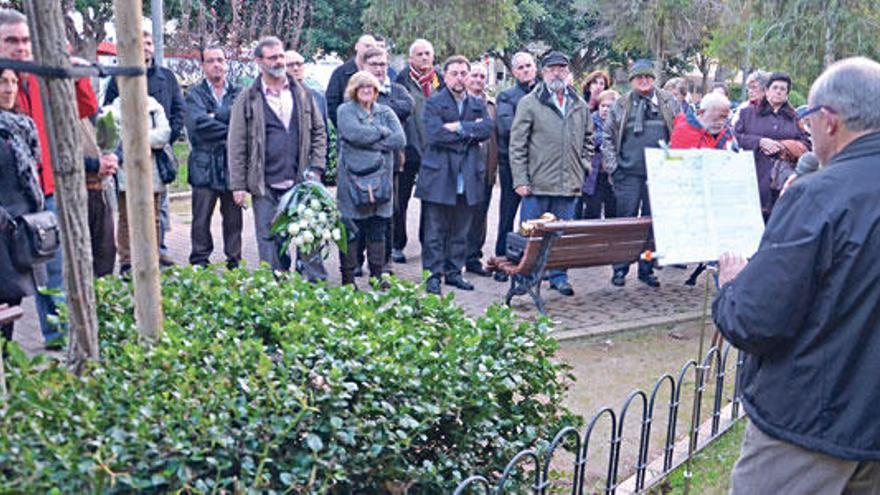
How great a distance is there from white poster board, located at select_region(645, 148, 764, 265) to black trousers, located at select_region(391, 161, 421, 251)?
558cm

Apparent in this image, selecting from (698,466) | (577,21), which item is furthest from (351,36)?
(698,466)

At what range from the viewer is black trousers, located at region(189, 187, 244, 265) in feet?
28.2

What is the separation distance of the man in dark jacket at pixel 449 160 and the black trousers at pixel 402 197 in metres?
1.00

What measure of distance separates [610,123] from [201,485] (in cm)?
727

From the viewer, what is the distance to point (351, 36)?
37500 mm

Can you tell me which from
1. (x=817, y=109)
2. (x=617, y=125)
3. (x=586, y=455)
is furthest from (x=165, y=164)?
(x=817, y=109)

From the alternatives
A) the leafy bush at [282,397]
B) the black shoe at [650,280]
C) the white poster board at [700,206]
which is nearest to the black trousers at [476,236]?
the black shoe at [650,280]

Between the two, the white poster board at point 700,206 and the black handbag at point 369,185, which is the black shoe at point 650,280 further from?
the white poster board at point 700,206

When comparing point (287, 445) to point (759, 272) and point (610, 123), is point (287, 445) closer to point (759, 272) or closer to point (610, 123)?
point (759, 272)

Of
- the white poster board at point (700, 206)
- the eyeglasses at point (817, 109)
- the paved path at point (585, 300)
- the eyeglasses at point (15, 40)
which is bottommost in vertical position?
the paved path at point (585, 300)

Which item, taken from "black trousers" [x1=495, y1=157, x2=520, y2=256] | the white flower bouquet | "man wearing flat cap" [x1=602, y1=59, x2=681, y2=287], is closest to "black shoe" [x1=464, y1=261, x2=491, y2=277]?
"black trousers" [x1=495, y1=157, x2=520, y2=256]

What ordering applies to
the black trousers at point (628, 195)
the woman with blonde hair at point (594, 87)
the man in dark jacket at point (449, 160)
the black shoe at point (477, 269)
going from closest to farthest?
the man in dark jacket at point (449, 160) → the black trousers at point (628, 195) → the black shoe at point (477, 269) → the woman with blonde hair at point (594, 87)

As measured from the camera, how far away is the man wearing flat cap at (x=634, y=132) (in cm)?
900

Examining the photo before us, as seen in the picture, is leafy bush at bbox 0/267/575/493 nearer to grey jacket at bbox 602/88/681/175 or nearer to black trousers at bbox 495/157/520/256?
grey jacket at bbox 602/88/681/175
